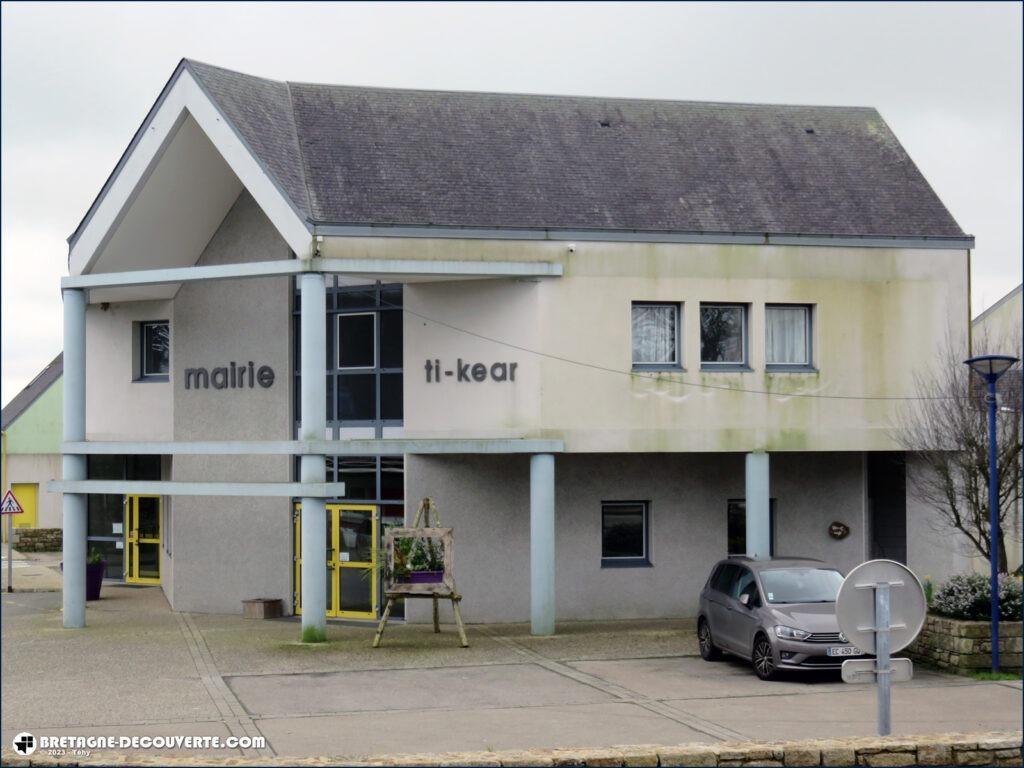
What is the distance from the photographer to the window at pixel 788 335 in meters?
25.6

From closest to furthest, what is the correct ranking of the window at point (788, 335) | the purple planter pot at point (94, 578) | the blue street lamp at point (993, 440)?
the blue street lamp at point (993, 440)
the window at point (788, 335)
the purple planter pot at point (94, 578)

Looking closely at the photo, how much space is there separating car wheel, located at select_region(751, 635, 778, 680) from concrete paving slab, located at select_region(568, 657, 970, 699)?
11cm

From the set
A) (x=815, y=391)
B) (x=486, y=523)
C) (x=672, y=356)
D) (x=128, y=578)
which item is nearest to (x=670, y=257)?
(x=672, y=356)

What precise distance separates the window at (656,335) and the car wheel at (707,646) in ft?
17.7

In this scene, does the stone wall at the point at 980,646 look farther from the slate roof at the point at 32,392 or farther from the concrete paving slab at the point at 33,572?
the slate roof at the point at 32,392

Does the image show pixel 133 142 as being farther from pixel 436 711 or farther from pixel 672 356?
pixel 436 711

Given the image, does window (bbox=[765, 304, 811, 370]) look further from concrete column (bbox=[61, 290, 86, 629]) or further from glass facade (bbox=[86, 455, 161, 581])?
glass facade (bbox=[86, 455, 161, 581])

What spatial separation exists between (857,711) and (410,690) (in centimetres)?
555

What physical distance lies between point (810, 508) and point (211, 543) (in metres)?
11.3

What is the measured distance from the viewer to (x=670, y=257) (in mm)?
24891

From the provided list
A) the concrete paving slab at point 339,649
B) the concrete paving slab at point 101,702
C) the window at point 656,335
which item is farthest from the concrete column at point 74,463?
the window at point 656,335

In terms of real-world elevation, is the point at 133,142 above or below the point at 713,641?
above

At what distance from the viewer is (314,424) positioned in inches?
914

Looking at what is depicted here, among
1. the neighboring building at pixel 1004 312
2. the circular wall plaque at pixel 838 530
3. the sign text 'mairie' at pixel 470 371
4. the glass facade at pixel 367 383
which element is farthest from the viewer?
the neighboring building at pixel 1004 312
